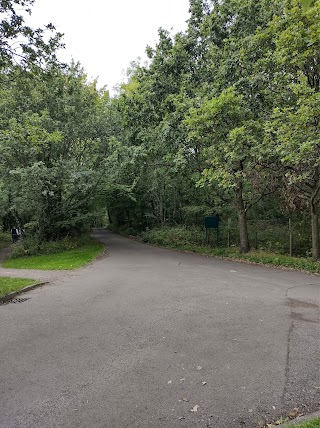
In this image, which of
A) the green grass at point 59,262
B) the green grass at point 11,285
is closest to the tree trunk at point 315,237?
the green grass at point 59,262

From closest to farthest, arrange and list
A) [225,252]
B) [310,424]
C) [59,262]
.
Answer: [310,424] < [59,262] < [225,252]

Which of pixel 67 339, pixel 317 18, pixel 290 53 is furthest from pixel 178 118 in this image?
pixel 67 339

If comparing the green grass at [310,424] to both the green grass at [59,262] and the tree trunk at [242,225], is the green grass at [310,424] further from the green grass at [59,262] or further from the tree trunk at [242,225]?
the tree trunk at [242,225]

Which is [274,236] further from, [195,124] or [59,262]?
[59,262]

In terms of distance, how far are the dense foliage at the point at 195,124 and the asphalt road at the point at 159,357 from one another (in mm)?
5032

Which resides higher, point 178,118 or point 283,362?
point 178,118

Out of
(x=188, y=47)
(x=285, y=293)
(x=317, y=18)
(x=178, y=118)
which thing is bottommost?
(x=285, y=293)

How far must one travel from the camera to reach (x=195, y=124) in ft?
40.4

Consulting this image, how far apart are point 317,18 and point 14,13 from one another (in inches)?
335

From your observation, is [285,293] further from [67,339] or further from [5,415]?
[5,415]

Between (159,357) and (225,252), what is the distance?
11.0m

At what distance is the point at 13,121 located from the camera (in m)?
14.4

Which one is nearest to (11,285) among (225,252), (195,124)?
(195,124)

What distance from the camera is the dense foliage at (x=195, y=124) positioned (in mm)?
9547
